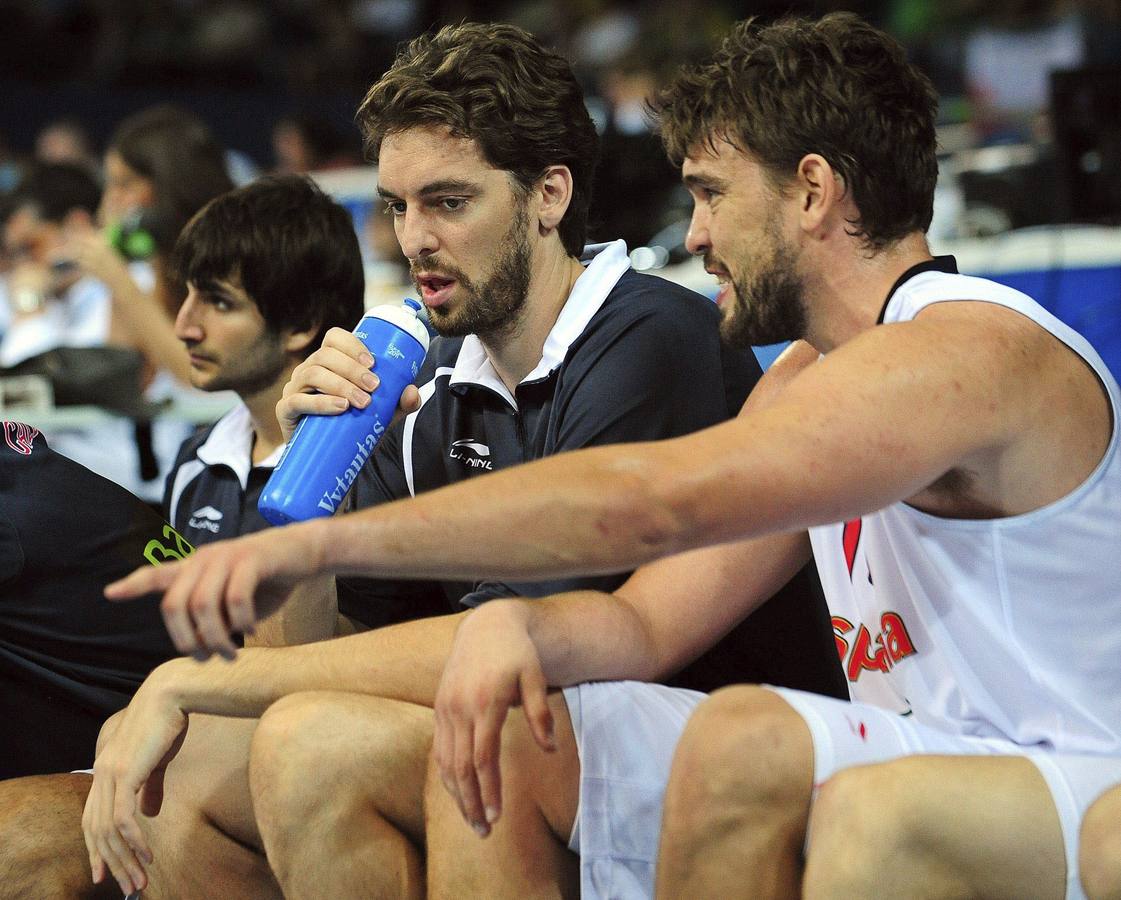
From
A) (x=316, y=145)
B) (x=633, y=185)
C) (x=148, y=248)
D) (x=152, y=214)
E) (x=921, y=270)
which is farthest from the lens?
(x=316, y=145)

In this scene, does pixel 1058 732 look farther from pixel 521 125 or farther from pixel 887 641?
pixel 521 125

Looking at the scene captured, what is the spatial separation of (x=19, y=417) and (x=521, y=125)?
180cm

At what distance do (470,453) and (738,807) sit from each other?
35.3 inches

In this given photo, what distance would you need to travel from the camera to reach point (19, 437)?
221 centimetres

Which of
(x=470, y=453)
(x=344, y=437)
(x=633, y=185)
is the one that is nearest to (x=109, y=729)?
(x=344, y=437)

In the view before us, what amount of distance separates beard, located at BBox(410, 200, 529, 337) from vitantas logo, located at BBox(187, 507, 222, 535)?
2.75 ft

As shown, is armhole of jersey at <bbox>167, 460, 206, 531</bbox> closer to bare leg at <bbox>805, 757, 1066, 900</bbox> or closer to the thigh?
the thigh

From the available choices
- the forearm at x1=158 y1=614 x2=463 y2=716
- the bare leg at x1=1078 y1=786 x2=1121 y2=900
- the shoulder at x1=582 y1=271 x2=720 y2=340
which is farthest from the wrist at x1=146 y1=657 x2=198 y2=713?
the bare leg at x1=1078 y1=786 x2=1121 y2=900

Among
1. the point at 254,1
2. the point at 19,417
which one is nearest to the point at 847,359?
the point at 19,417

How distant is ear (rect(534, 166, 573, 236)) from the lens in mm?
2260

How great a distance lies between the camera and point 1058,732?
167 cm

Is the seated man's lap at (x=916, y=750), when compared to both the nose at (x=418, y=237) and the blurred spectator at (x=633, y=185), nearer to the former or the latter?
the nose at (x=418, y=237)

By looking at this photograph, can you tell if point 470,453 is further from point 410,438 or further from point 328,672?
point 328,672

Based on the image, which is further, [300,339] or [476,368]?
[300,339]
